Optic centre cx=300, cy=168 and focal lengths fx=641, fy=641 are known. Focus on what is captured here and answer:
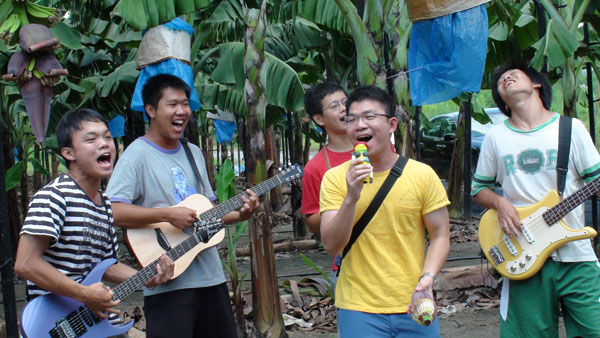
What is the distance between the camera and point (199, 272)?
3332 millimetres

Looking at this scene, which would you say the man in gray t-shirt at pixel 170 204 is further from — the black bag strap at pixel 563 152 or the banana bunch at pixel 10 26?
the black bag strap at pixel 563 152

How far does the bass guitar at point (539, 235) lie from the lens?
326cm

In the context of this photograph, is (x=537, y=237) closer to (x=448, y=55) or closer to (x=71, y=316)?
(x=448, y=55)

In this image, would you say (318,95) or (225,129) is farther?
(225,129)

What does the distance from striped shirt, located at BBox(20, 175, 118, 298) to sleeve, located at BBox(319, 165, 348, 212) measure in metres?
1.06

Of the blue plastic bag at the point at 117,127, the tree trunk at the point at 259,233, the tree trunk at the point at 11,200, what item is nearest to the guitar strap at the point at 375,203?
the tree trunk at the point at 259,233

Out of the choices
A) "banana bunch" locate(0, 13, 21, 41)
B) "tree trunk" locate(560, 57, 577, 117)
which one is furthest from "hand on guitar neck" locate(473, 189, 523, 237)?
"tree trunk" locate(560, 57, 577, 117)

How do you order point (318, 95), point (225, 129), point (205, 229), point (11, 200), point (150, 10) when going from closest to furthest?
point (205, 229) < point (318, 95) < point (150, 10) < point (11, 200) < point (225, 129)

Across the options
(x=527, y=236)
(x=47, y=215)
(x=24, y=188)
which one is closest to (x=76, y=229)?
(x=47, y=215)

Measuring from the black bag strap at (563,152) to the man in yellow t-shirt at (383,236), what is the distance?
0.94 meters

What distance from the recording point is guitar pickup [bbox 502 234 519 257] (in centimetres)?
339

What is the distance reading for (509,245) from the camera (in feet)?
11.2

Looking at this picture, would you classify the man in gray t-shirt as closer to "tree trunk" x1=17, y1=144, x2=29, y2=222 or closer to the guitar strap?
the guitar strap

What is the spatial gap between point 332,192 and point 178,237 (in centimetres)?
106
